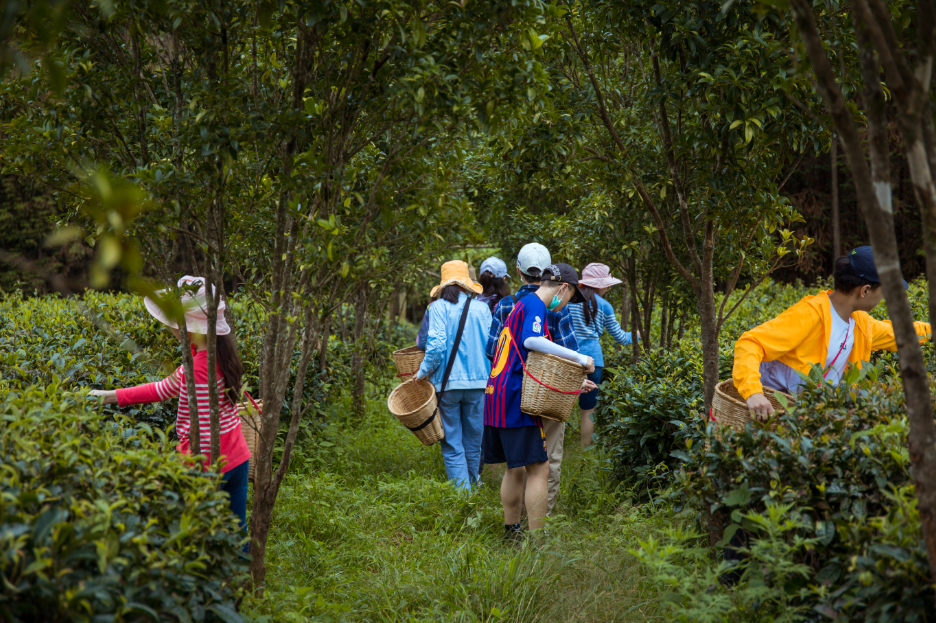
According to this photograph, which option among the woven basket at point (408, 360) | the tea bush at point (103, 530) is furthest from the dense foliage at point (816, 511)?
the woven basket at point (408, 360)

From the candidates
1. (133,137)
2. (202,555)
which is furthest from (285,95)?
(202,555)

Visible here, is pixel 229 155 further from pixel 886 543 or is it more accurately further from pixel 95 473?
pixel 886 543

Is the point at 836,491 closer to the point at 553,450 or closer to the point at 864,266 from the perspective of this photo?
the point at 864,266

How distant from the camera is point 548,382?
4.18 m

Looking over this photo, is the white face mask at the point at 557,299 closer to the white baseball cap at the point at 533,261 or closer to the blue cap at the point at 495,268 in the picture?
the white baseball cap at the point at 533,261

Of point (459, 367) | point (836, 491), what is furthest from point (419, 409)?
point (836, 491)

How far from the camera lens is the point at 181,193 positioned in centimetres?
286

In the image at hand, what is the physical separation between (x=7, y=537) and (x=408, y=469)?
4.80 m

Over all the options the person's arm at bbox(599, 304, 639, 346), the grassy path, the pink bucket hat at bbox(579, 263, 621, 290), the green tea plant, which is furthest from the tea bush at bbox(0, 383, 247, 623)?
the person's arm at bbox(599, 304, 639, 346)

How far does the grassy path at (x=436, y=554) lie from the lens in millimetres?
3342

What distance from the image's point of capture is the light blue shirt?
5.65 meters

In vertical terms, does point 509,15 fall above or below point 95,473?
above

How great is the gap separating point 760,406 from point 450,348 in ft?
10.0

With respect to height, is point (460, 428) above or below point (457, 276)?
below
